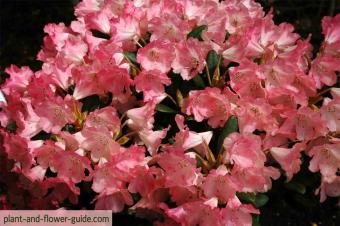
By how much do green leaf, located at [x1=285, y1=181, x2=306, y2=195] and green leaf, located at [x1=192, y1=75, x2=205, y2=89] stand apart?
14.0 inches

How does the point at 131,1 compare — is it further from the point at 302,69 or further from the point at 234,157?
the point at 234,157

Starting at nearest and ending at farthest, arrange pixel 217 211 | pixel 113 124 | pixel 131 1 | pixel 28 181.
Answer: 1. pixel 217 211
2. pixel 113 124
3. pixel 28 181
4. pixel 131 1

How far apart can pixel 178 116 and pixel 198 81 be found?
0.16 metres

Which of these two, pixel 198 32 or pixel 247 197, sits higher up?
pixel 198 32

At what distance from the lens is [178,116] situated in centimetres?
140

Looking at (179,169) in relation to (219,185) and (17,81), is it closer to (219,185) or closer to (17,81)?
(219,185)

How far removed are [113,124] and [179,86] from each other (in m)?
0.25

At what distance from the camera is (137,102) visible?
154 centimetres

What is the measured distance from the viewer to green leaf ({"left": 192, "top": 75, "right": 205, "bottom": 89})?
1.53m

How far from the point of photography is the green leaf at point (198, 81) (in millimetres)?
1525

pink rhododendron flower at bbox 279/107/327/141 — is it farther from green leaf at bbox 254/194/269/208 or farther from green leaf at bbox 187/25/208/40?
green leaf at bbox 187/25/208/40

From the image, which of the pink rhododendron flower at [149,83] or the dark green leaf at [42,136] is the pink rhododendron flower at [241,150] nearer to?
the pink rhododendron flower at [149,83]

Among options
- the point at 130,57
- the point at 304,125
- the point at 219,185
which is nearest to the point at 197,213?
the point at 219,185

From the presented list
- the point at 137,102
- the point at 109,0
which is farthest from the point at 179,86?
the point at 109,0
